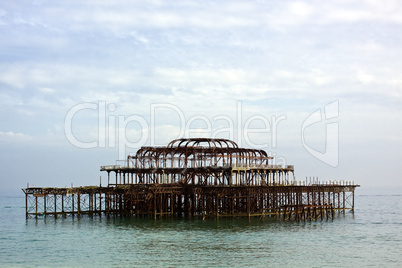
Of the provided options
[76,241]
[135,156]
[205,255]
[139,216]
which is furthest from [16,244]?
[135,156]

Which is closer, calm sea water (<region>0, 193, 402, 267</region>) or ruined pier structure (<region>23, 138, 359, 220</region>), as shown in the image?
calm sea water (<region>0, 193, 402, 267</region>)

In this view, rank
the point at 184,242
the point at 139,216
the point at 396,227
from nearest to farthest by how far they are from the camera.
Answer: the point at 184,242, the point at 396,227, the point at 139,216

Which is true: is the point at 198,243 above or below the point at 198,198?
below

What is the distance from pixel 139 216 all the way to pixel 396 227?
115 ft

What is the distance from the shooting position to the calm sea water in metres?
45.8

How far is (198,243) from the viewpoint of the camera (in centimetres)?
5366

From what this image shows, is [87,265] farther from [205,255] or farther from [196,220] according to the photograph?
[196,220]

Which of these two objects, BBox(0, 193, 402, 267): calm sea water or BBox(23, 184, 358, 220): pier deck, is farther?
BBox(23, 184, 358, 220): pier deck

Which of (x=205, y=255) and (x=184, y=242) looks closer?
(x=205, y=255)

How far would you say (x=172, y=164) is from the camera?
8331 cm

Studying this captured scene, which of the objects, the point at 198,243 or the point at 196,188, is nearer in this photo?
the point at 198,243

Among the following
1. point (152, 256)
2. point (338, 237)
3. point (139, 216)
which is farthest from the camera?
point (139, 216)

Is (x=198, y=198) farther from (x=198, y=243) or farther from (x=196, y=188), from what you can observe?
(x=198, y=243)

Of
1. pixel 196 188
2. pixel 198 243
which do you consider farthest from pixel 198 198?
pixel 198 243
